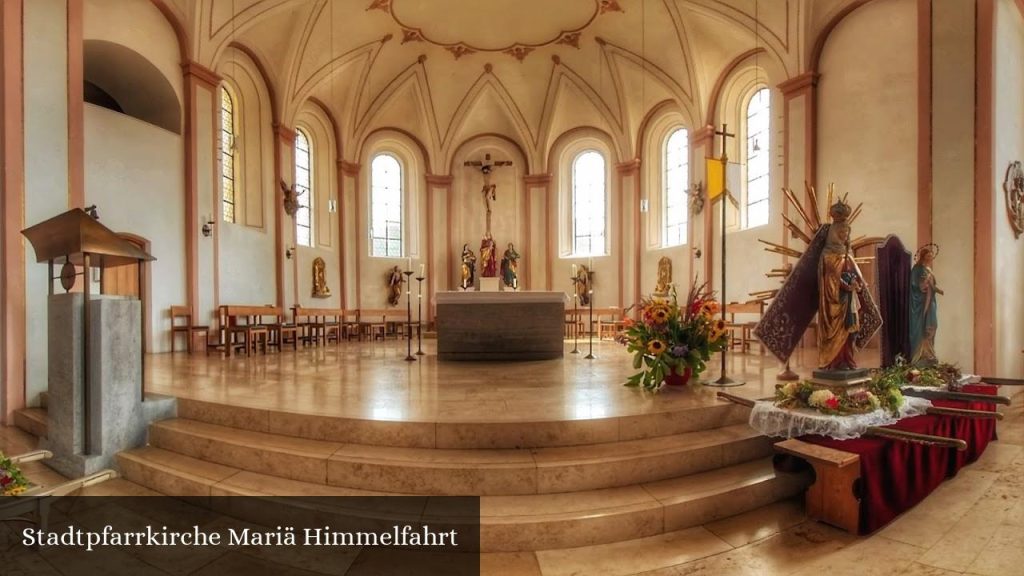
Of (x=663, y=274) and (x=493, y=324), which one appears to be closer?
(x=493, y=324)

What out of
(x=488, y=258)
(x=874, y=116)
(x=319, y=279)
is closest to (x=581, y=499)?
(x=874, y=116)

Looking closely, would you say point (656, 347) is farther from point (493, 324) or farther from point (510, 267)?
point (510, 267)

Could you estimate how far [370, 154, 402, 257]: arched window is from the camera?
55.5 feet

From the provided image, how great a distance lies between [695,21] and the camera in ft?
41.5

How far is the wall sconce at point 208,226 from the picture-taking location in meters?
10.8

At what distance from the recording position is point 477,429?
13.0ft

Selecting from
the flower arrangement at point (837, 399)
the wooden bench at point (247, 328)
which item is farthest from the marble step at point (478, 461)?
the wooden bench at point (247, 328)

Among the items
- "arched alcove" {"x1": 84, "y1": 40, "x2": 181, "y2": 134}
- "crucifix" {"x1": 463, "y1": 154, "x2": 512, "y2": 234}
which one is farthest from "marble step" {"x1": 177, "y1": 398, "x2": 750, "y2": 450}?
"crucifix" {"x1": 463, "y1": 154, "x2": 512, "y2": 234}

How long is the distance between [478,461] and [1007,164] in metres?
9.84

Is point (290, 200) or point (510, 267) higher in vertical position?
point (290, 200)

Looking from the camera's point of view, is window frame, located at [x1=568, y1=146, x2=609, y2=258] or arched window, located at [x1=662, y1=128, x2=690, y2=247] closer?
arched window, located at [x1=662, y1=128, x2=690, y2=247]

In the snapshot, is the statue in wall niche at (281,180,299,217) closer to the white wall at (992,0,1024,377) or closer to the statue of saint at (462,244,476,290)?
the statue of saint at (462,244,476,290)

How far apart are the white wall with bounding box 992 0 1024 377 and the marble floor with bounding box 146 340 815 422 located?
9.17 ft

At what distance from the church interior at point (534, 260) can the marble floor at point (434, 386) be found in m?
0.08
